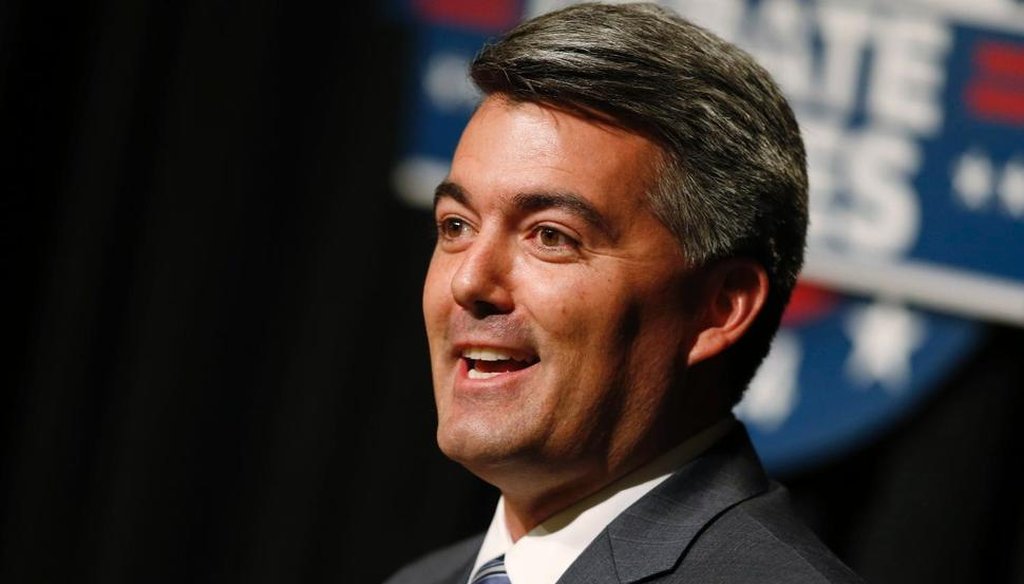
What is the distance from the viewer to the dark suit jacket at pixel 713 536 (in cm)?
136

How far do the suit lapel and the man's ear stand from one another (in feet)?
0.38

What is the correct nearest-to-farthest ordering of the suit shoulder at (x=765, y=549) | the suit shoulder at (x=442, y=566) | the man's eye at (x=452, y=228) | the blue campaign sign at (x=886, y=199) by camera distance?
the suit shoulder at (x=765, y=549)
the man's eye at (x=452, y=228)
the suit shoulder at (x=442, y=566)
the blue campaign sign at (x=886, y=199)

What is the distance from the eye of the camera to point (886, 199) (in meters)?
2.62

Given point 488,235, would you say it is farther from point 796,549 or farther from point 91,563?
point 91,563

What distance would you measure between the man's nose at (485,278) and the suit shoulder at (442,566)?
454 mm

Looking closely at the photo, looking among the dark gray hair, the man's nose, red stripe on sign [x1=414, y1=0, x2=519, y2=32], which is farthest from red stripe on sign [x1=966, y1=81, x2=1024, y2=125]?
the man's nose

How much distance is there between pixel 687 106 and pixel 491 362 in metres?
0.36

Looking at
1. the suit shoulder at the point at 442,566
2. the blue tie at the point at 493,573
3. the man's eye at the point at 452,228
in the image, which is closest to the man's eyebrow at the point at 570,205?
the man's eye at the point at 452,228

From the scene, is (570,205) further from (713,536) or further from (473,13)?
(473,13)

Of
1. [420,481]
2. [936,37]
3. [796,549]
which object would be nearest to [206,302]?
[420,481]

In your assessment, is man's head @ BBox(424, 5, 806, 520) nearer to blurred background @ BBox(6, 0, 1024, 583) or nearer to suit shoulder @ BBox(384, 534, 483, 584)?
suit shoulder @ BBox(384, 534, 483, 584)

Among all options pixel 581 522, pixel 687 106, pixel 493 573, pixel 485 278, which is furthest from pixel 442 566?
pixel 687 106

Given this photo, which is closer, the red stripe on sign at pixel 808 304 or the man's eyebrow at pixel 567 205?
the man's eyebrow at pixel 567 205

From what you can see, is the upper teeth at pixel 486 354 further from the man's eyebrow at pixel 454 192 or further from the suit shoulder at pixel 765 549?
the suit shoulder at pixel 765 549
